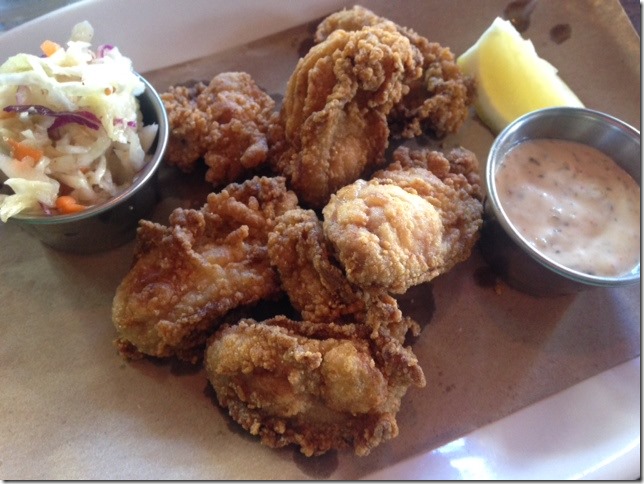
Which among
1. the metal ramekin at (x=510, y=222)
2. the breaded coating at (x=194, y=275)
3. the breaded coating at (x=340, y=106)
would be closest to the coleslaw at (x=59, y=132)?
the breaded coating at (x=194, y=275)

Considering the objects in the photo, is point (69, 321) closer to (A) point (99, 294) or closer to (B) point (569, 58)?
(A) point (99, 294)

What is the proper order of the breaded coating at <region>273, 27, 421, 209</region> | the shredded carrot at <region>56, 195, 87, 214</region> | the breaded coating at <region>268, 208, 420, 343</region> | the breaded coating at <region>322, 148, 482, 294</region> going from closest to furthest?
the breaded coating at <region>322, 148, 482, 294</region> → the breaded coating at <region>268, 208, 420, 343</region> → the shredded carrot at <region>56, 195, 87, 214</region> → the breaded coating at <region>273, 27, 421, 209</region>

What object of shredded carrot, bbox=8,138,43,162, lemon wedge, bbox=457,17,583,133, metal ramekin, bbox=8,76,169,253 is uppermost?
lemon wedge, bbox=457,17,583,133

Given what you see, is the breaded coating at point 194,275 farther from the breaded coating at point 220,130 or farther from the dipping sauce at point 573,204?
the dipping sauce at point 573,204

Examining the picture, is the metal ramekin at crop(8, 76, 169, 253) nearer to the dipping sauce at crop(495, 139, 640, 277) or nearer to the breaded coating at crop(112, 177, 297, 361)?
the breaded coating at crop(112, 177, 297, 361)

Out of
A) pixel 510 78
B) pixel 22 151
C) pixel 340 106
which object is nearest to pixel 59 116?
pixel 22 151

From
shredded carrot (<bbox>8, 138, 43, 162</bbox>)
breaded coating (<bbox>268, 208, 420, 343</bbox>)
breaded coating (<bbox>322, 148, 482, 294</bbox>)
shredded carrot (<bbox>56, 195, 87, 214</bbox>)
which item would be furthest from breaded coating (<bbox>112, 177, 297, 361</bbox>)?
shredded carrot (<bbox>8, 138, 43, 162</bbox>)
